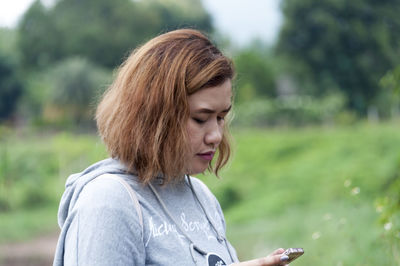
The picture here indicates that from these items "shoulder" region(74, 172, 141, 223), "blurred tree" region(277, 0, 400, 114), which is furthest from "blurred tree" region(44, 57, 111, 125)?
"shoulder" region(74, 172, 141, 223)

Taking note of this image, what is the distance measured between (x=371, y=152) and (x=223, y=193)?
3.56 metres

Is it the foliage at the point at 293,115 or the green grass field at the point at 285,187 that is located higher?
the foliage at the point at 293,115

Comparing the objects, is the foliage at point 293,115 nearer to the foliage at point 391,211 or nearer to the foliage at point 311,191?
the foliage at point 311,191

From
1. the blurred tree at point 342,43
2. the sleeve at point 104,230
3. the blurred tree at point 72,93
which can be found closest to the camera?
the sleeve at point 104,230

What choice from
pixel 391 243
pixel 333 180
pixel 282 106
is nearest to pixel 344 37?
pixel 282 106

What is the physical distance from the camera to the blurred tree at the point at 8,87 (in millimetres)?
34688

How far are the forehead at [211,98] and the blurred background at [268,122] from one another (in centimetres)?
41

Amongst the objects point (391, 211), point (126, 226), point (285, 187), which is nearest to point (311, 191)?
point (285, 187)

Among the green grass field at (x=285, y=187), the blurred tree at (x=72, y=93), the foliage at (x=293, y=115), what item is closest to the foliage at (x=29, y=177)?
the green grass field at (x=285, y=187)

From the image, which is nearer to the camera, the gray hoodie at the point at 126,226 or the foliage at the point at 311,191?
the gray hoodie at the point at 126,226

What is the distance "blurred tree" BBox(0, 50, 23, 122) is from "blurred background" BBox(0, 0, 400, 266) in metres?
0.08

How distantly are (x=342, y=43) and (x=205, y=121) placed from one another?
28226 millimetres

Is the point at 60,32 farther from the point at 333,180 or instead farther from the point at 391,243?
the point at 391,243

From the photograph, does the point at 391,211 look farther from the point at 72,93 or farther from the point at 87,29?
the point at 87,29
